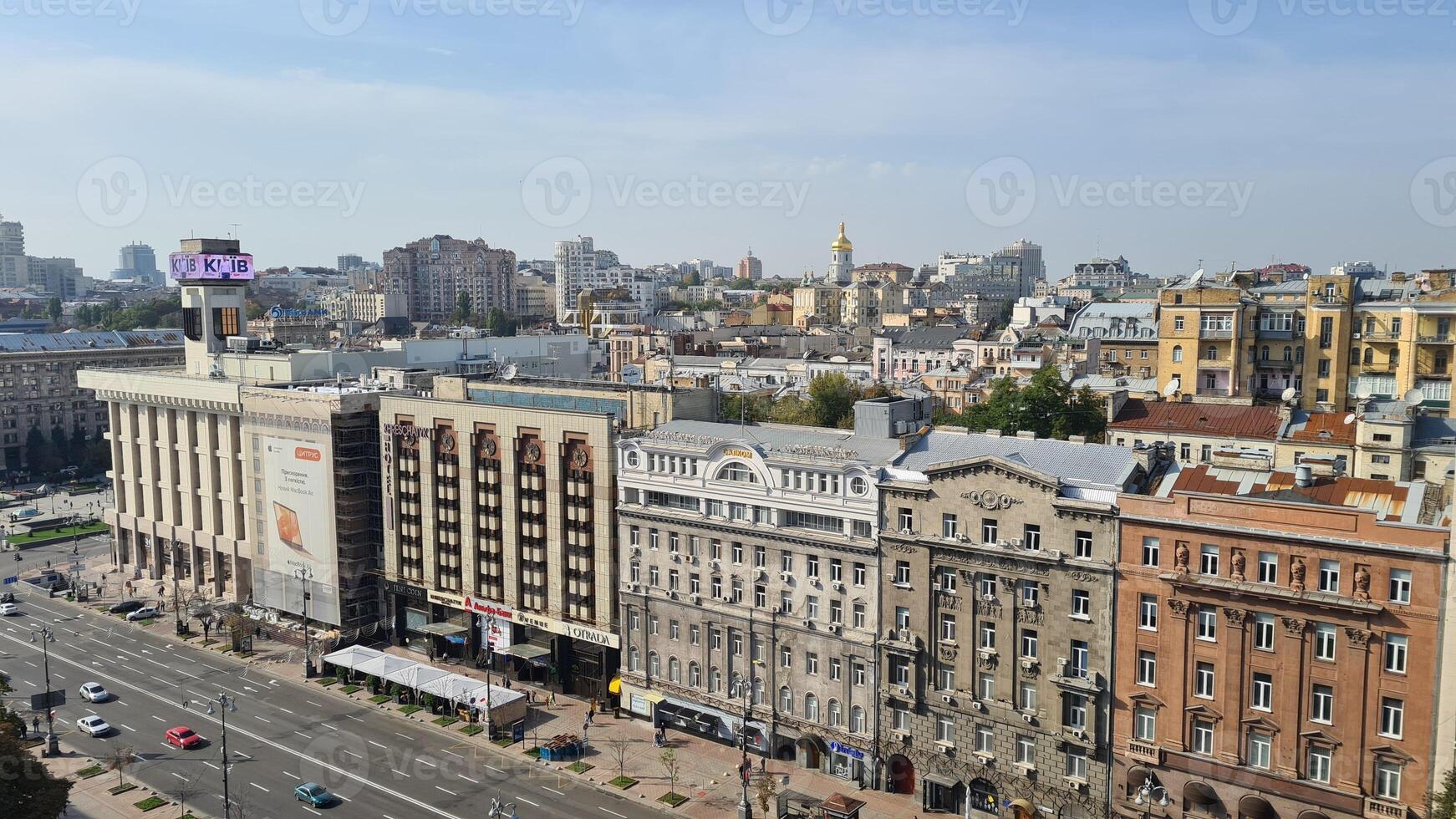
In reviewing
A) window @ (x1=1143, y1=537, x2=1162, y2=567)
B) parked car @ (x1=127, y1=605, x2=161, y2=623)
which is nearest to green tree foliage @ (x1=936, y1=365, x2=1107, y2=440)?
window @ (x1=1143, y1=537, x2=1162, y2=567)

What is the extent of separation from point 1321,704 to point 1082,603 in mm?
10079

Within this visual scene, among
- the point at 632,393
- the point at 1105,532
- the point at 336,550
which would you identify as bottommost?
the point at 336,550

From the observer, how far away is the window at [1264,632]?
147ft

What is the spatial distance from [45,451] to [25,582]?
2519 inches

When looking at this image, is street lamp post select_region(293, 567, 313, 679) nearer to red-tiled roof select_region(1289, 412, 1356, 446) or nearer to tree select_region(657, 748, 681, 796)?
tree select_region(657, 748, 681, 796)

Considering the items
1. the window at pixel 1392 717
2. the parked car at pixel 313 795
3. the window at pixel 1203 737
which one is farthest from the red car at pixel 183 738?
the window at pixel 1392 717

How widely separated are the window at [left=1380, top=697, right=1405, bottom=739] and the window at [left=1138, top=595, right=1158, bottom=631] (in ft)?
28.9

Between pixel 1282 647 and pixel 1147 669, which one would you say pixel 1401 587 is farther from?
pixel 1147 669

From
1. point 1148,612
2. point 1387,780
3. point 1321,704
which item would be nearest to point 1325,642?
point 1321,704

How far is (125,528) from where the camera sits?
360ft

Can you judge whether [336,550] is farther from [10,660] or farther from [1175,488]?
[1175,488]

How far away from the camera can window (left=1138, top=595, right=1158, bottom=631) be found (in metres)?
47.6

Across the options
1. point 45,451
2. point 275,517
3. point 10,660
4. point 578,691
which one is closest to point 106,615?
point 10,660

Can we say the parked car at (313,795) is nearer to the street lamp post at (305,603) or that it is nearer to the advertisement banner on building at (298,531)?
the street lamp post at (305,603)
